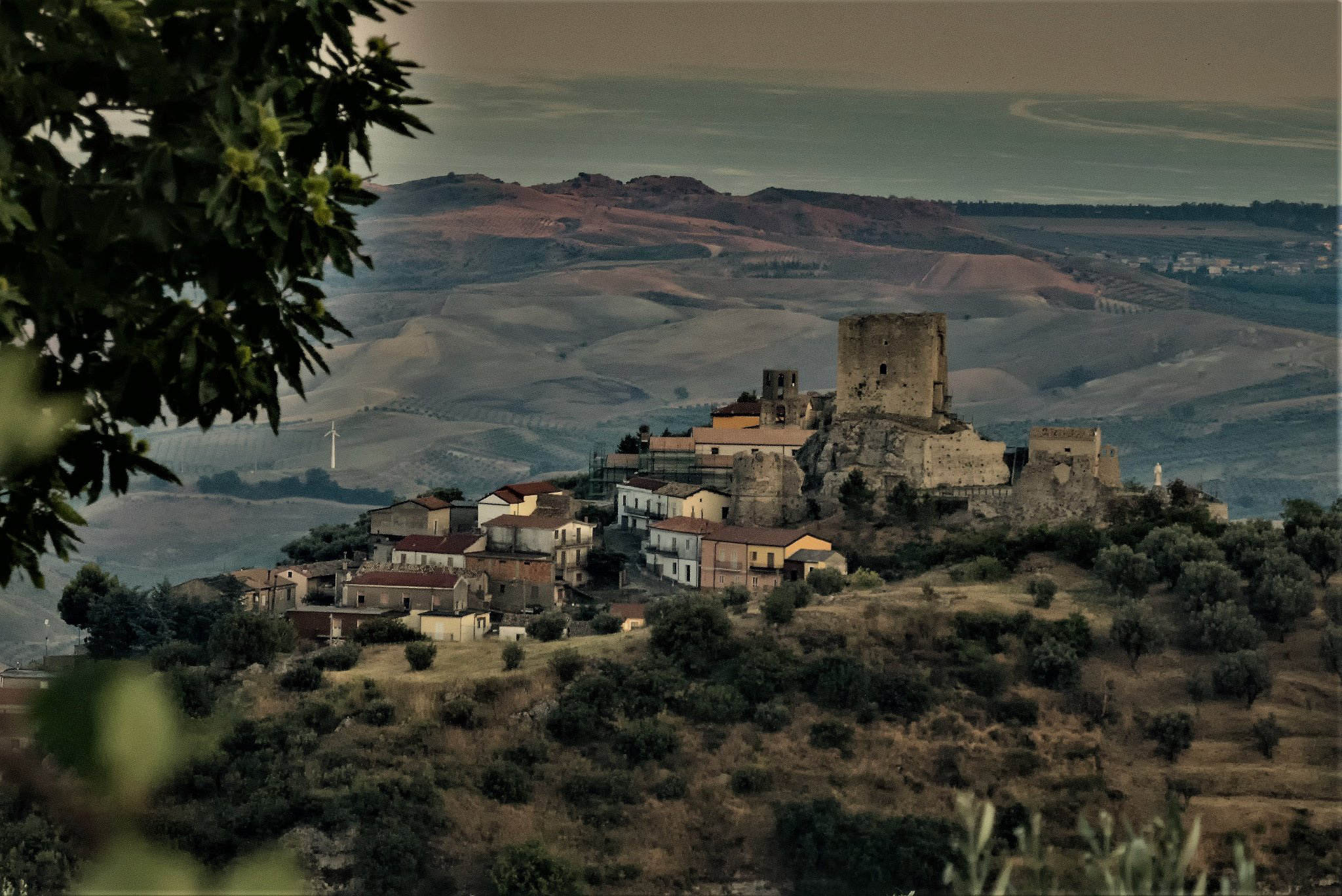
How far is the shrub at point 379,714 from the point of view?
31266mm

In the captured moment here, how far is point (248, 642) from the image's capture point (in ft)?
110

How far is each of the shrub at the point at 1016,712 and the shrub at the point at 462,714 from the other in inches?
327

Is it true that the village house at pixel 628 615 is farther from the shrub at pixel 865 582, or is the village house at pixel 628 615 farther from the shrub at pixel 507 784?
the shrub at pixel 507 784

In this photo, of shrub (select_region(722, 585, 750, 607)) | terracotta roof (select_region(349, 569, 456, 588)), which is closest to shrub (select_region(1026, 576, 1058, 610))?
shrub (select_region(722, 585, 750, 607))

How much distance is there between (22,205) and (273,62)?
70cm

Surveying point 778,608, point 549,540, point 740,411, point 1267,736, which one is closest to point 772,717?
point 778,608

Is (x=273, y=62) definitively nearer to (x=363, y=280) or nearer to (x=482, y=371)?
(x=482, y=371)

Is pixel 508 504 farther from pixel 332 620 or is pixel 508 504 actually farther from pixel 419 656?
pixel 419 656

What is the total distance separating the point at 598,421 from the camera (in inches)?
5271

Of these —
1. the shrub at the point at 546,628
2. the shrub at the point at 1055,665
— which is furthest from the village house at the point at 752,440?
the shrub at the point at 1055,665

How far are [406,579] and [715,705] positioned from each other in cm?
764

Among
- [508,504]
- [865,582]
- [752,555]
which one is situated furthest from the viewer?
[508,504]

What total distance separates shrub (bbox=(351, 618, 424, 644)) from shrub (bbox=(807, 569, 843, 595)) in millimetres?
7248

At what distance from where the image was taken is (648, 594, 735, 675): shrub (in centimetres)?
3275
